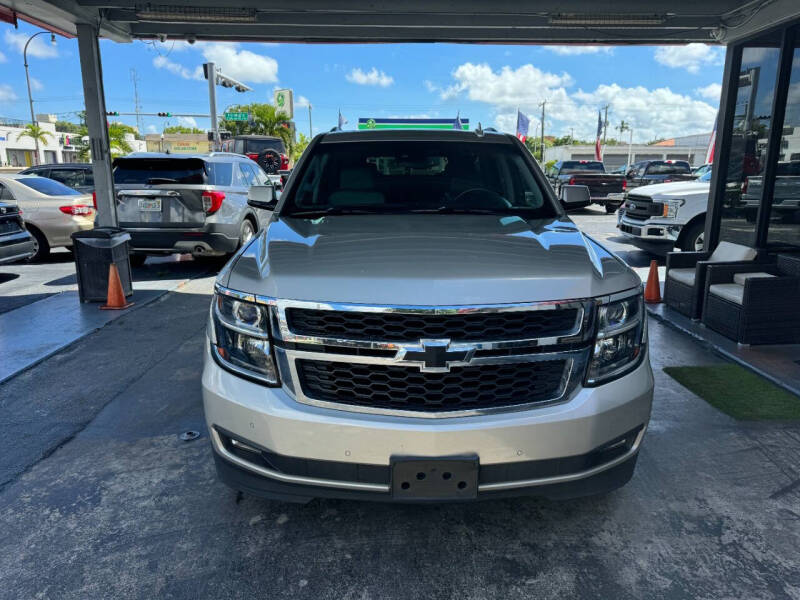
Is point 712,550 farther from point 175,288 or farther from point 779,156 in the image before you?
point 175,288

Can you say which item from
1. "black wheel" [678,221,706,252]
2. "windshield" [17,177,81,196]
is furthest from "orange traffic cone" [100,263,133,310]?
"black wheel" [678,221,706,252]

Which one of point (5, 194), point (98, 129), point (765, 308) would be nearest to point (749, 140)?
point (765, 308)

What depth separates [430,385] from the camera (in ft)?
6.95

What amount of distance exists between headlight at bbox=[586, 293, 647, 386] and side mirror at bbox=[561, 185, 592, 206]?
1.57 m

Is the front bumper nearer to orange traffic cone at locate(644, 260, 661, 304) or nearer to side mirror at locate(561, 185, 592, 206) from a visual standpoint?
side mirror at locate(561, 185, 592, 206)

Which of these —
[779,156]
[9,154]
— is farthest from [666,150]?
[779,156]

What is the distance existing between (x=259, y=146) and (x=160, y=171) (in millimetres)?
16678

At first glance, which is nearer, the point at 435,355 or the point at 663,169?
the point at 435,355

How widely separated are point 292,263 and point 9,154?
2845 inches

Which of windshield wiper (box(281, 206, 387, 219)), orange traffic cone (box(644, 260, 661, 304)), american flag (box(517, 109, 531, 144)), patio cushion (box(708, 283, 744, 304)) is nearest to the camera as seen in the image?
windshield wiper (box(281, 206, 387, 219))

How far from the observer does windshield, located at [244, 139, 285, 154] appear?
23922mm

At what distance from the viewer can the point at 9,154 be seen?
6038 cm

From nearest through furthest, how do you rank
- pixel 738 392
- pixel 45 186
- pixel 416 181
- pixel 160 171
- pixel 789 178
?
pixel 416 181 → pixel 738 392 → pixel 789 178 → pixel 160 171 → pixel 45 186

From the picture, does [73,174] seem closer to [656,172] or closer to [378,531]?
[378,531]
